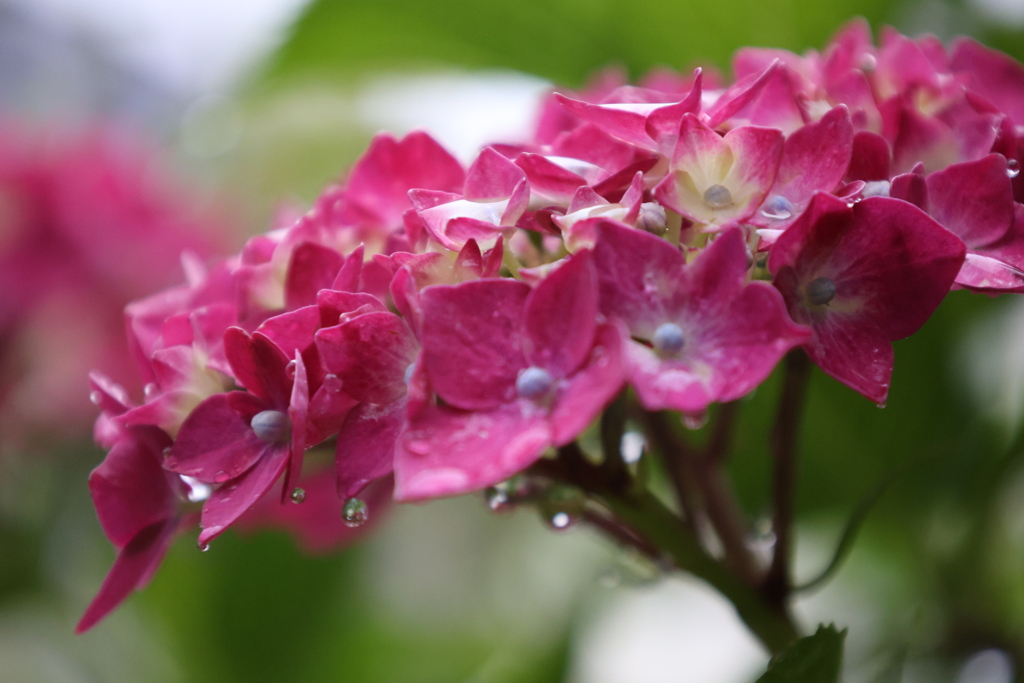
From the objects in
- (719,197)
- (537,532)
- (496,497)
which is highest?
(719,197)

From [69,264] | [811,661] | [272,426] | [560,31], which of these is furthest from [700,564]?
[69,264]

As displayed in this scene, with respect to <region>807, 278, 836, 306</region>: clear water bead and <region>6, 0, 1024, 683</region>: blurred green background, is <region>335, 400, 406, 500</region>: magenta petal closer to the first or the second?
<region>807, 278, 836, 306</region>: clear water bead

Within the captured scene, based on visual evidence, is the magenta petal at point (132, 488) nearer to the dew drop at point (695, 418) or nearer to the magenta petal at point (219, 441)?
the magenta petal at point (219, 441)

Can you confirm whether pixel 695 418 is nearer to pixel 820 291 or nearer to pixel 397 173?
pixel 820 291

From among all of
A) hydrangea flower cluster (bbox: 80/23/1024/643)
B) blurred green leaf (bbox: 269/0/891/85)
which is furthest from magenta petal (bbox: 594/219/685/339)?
blurred green leaf (bbox: 269/0/891/85)

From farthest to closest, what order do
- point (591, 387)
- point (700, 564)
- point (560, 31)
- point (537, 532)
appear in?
point (537, 532) → point (560, 31) → point (700, 564) → point (591, 387)

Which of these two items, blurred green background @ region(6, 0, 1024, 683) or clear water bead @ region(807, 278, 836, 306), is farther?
blurred green background @ region(6, 0, 1024, 683)

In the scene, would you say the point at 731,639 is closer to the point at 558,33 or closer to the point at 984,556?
the point at 984,556

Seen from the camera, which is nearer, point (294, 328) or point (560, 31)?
point (294, 328)
